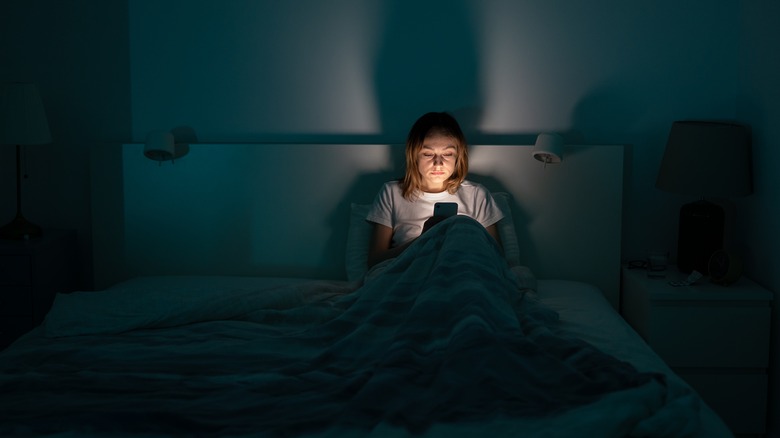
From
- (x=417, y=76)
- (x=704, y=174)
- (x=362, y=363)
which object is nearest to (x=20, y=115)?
(x=417, y=76)

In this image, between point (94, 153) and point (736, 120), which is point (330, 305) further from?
point (736, 120)

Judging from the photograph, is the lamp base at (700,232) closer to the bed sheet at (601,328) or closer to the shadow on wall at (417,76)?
the bed sheet at (601,328)

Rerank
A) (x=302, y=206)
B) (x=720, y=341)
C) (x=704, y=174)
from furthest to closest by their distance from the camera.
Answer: (x=302, y=206)
(x=704, y=174)
(x=720, y=341)

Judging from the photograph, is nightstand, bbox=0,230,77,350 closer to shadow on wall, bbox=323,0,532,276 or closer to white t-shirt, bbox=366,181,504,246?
shadow on wall, bbox=323,0,532,276

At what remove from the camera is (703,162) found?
297 cm

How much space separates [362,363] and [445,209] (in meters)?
1.09

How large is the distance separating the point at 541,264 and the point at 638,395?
171cm

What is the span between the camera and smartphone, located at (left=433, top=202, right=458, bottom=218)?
2959mm

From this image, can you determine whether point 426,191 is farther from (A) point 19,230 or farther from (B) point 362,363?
(A) point 19,230

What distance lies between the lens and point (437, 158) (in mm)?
3049

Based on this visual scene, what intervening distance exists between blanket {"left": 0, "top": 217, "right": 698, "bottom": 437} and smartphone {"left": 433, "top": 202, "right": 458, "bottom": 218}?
0.35 meters

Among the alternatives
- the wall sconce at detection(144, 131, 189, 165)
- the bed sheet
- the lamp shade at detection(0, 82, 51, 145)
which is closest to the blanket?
the bed sheet

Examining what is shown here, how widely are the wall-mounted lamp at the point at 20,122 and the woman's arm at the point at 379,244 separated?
137cm

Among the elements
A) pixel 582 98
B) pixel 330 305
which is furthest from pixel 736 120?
pixel 330 305
